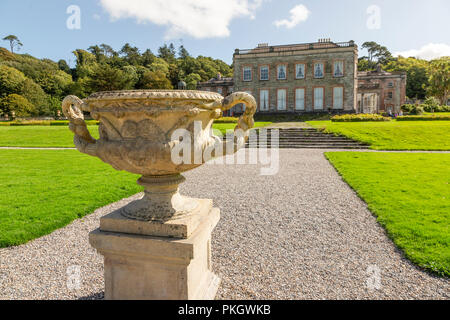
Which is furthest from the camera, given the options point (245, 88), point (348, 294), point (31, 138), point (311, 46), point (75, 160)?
point (245, 88)

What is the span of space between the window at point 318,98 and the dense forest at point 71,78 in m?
16.1

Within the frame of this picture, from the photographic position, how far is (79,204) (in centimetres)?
529

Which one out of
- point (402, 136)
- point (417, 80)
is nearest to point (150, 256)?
point (402, 136)

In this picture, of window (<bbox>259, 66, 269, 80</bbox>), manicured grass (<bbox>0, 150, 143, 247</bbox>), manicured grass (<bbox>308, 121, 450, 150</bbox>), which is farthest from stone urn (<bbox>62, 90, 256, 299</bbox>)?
window (<bbox>259, 66, 269, 80</bbox>)

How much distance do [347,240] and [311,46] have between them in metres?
31.2

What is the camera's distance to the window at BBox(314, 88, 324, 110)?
31205 millimetres

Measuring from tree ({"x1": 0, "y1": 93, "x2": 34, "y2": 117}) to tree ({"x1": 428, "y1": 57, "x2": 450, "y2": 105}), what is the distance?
200 ft

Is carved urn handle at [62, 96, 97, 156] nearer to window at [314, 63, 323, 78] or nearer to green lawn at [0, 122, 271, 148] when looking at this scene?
green lawn at [0, 122, 271, 148]

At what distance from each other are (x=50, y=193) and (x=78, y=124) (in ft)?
14.5

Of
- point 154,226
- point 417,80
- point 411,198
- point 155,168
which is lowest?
point 411,198

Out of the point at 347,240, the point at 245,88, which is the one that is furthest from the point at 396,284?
the point at 245,88

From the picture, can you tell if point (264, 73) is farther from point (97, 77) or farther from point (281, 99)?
point (97, 77)

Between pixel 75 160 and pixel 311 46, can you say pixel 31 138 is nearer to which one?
pixel 75 160

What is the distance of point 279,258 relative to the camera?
3.46m
